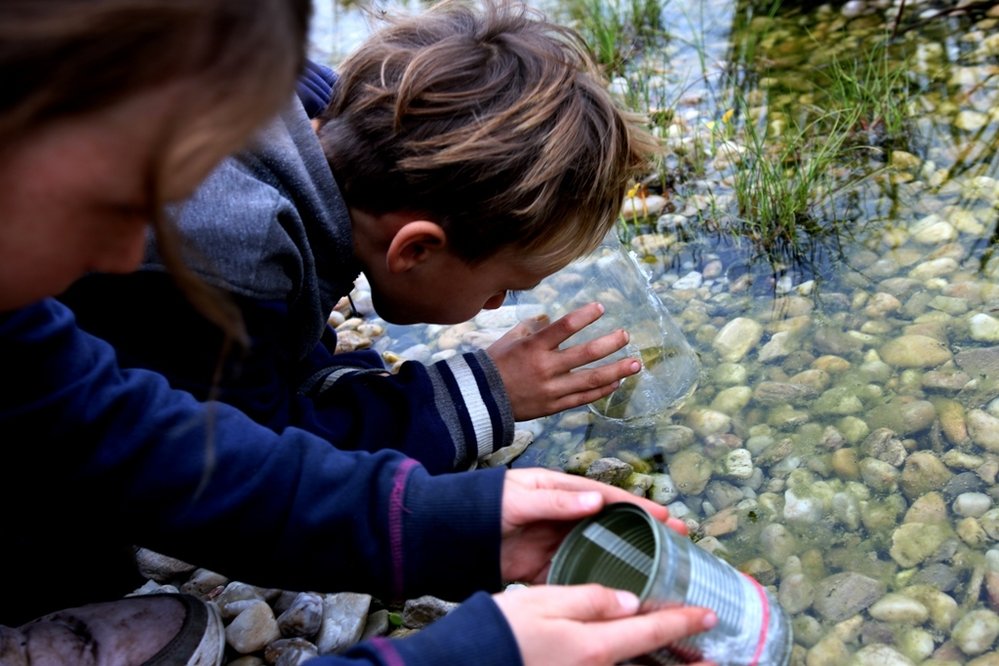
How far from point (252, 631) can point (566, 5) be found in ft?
10.7

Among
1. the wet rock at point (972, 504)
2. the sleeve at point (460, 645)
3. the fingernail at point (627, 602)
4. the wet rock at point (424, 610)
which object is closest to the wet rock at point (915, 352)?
the wet rock at point (972, 504)

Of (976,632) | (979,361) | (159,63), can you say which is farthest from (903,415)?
(159,63)

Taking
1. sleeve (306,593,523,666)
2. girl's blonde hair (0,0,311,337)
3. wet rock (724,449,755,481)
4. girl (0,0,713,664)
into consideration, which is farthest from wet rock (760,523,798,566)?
girl's blonde hair (0,0,311,337)

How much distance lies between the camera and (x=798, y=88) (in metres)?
3.32

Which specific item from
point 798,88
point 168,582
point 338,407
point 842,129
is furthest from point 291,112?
point 798,88

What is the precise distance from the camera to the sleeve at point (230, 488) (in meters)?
1.45

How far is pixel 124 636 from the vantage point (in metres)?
1.58

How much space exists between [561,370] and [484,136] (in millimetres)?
565

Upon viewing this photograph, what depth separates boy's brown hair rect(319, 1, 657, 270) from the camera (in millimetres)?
1891

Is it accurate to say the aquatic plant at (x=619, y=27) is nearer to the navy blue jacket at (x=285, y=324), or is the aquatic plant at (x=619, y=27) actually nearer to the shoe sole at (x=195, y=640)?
the navy blue jacket at (x=285, y=324)

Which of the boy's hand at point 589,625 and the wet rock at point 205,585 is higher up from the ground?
the boy's hand at point 589,625

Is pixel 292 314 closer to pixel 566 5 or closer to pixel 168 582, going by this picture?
pixel 168 582

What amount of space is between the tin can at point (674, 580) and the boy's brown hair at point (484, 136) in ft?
2.44

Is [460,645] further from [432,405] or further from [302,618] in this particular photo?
[432,405]
